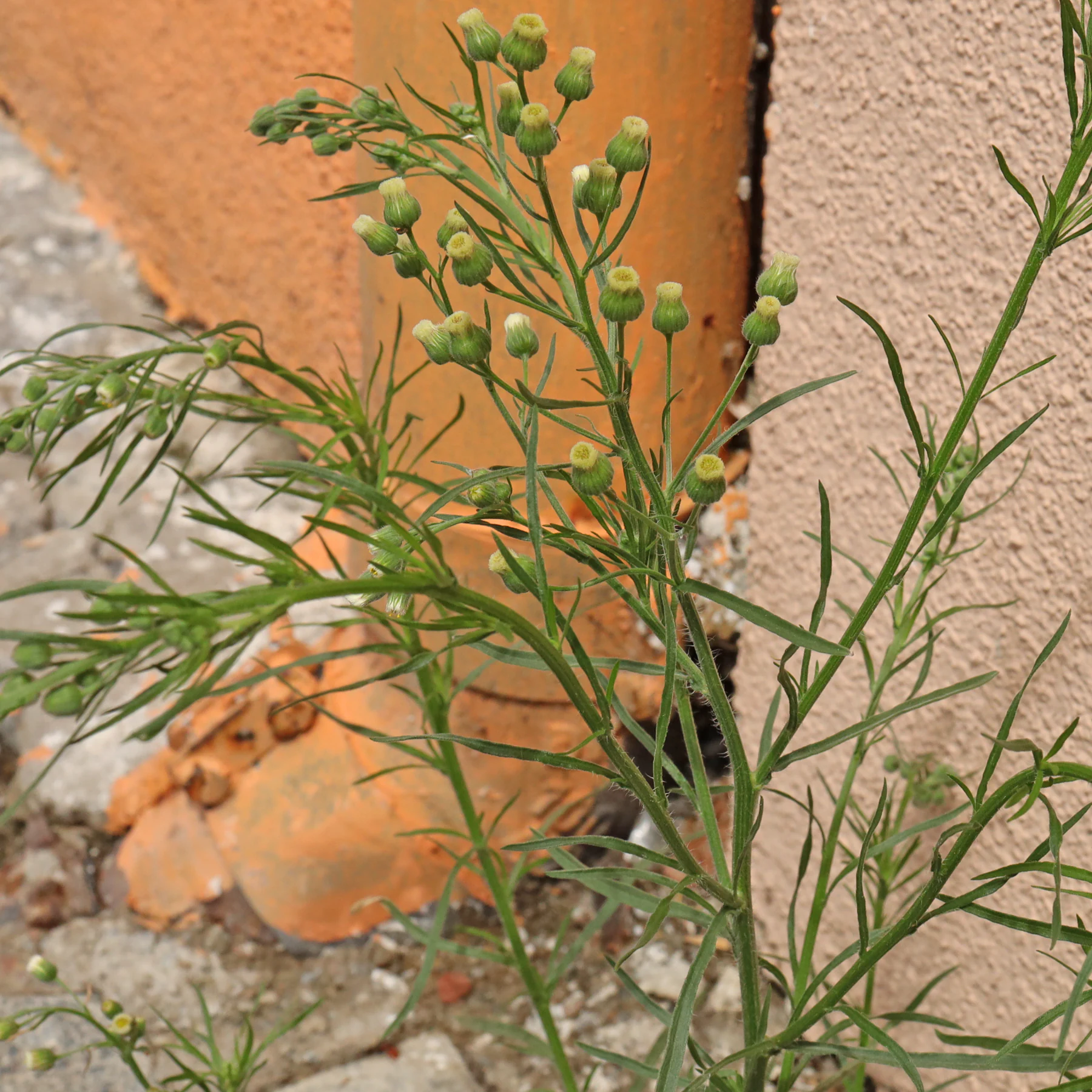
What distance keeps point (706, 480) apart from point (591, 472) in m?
0.05

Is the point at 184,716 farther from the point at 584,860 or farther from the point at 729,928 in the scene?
the point at 729,928

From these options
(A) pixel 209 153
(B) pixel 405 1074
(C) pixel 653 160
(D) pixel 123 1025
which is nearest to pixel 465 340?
(D) pixel 123 1025

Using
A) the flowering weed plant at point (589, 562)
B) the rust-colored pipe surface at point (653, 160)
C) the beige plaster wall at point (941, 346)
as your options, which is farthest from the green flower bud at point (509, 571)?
the rust-colored pipe surface at point (653, 160)

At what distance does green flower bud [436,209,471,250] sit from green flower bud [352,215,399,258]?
21mm

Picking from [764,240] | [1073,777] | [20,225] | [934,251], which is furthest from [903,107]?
[20,225]

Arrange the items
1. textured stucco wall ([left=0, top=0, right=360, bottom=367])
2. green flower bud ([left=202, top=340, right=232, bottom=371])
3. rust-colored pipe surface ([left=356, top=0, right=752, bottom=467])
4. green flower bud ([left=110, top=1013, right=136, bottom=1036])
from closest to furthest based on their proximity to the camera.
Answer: green flower bud ([left=202, top=340, right=232, bottom=371]) < green flower bud ([left=110, top=1013, right=136, bottom=1036]) < rust-colored pipe surface ([left=356, top=0, right=752, bottom=467]) < textured stucco wall ([left=0, top=0, right=360, bottom=367])

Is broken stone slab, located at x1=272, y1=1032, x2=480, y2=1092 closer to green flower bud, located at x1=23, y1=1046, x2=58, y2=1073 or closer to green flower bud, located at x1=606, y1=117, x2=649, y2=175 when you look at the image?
green flower bud, located at x1=23, y1=1046, x2=58, y2=1073

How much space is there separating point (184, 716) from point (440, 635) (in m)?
0.48

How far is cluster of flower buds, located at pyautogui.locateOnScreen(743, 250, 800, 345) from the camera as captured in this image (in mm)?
508

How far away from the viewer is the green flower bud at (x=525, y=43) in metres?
0.51

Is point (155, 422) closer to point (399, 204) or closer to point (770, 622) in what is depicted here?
point (399, 204)

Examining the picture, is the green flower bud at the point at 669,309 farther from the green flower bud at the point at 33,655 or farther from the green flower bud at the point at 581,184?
the green flower bud at the point at 33,655

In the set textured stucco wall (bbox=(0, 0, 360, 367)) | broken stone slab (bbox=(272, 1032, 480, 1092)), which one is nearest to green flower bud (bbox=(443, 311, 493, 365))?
broken stone slab (bbox=(272, 1032, 480, 1092))

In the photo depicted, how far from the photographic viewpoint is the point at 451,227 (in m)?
0.54
